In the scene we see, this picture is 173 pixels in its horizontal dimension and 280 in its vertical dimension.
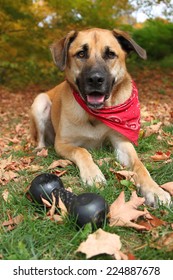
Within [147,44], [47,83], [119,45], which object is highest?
[119,45]

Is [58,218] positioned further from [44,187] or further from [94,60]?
[94,60]

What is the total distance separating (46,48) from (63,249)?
9987mm

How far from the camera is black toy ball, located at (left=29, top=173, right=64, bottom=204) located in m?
2.56

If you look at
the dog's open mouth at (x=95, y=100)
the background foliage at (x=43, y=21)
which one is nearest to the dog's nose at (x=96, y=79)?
the dog's open mouth at (x=95, y=100)

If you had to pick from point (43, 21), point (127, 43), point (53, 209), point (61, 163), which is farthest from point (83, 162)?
point (43, 21)

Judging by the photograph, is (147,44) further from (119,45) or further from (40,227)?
(40,227)

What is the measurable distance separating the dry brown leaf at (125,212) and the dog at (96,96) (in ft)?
2.86

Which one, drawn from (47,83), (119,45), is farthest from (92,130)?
(47,83)

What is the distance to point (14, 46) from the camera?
11203mm

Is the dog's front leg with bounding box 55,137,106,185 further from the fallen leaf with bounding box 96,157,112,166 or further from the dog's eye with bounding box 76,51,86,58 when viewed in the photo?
the dog's eye with bounding box 76,51,86,58

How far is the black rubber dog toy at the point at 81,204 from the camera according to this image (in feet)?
7.13

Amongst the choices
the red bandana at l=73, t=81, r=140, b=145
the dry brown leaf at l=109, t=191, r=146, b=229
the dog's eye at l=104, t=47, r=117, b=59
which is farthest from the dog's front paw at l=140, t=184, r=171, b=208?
the dog's eye at l=104, t=47, r=117, b=59

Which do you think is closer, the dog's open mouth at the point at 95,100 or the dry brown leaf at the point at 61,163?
the dry brown leaf at the point at 61,163

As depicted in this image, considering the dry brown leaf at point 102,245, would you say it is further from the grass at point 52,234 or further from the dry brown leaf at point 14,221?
the dry brown leaf at point 14,221
